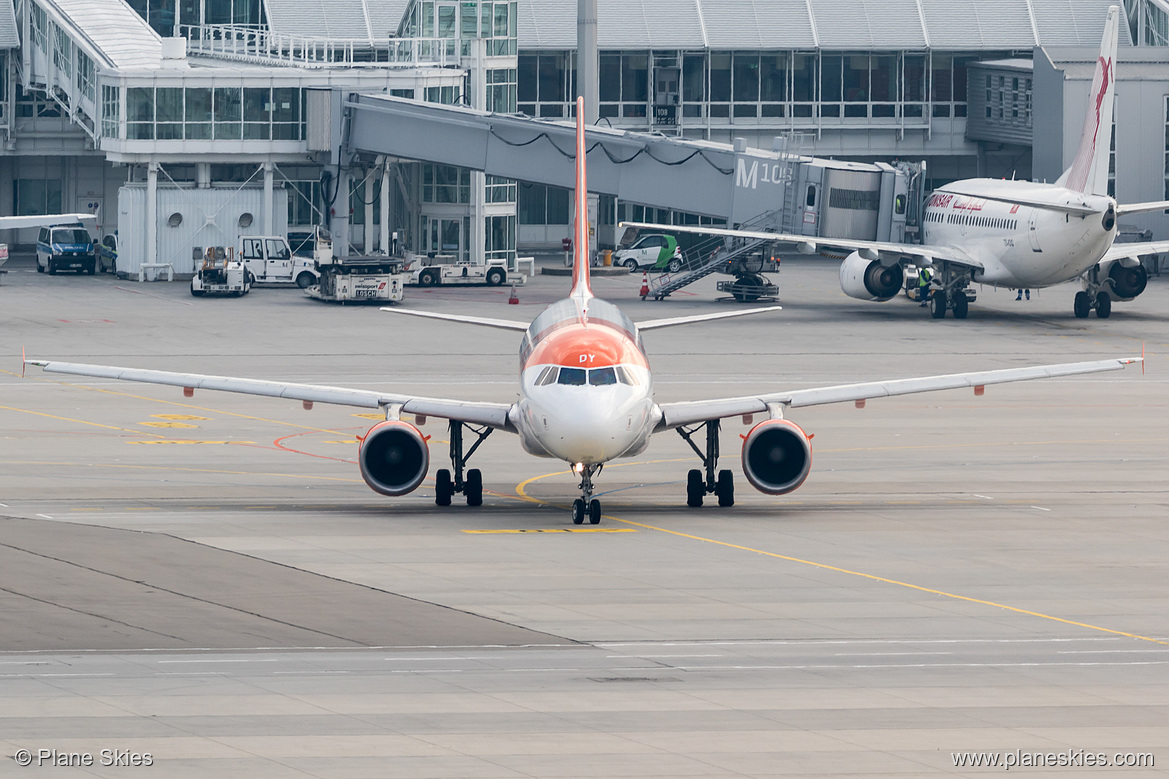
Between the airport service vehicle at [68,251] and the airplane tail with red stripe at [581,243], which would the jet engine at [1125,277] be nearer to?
the airplane tail with red stripe at [581,243]

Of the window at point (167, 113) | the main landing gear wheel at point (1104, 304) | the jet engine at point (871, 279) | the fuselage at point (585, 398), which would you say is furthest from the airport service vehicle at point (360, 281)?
the fuselage at point (585, 398)

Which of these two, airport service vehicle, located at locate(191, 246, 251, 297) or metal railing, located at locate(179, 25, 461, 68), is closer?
airport service vehicle, located at locate(191, 246, 251, 297)

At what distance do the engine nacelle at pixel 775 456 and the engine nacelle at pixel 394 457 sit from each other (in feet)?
20.6

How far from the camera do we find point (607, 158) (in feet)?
312

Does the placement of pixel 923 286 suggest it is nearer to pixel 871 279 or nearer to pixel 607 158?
pixel 871 279

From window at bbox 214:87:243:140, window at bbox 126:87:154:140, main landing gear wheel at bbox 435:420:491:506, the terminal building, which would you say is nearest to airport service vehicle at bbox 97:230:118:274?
the terminal building

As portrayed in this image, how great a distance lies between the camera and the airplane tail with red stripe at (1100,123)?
75312 mm

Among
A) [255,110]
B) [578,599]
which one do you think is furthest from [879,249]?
[578,599]

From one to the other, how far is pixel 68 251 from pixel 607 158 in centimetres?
3125

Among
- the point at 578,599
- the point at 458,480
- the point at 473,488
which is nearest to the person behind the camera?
the point at 578,599

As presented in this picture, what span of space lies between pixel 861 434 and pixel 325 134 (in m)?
55.7

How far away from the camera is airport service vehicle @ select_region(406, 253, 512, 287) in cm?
9794

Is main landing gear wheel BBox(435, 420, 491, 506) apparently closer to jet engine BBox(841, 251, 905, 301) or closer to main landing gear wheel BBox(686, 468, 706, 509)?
main landing gear wheel BBox(686, 468, 706, 509)

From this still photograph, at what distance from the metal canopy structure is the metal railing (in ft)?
23.6
